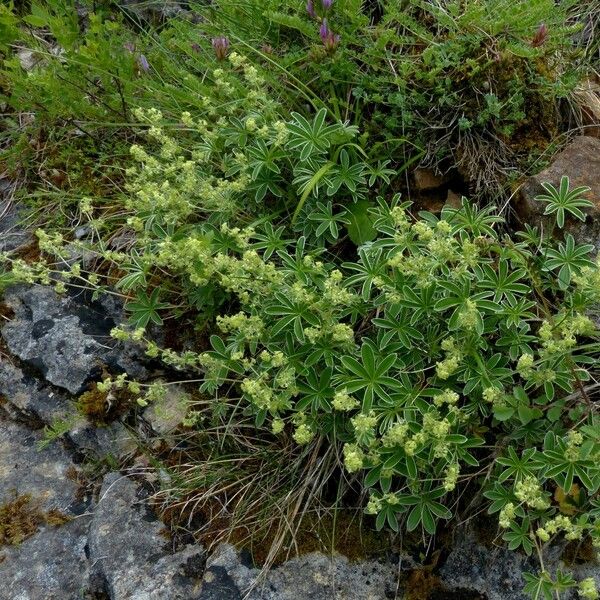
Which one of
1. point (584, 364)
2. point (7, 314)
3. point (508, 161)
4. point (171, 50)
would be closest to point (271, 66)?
point (171, 50)

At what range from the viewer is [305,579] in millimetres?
2781

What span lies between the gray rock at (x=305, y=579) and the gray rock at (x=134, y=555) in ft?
0.29

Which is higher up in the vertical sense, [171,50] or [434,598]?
[171,50]

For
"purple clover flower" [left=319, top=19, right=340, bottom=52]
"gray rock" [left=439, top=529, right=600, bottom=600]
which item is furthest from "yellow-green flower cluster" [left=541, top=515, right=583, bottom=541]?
"purple clover flower" [left=319, top=19, right=340, bottom=52]

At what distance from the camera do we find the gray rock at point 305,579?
8.98ft

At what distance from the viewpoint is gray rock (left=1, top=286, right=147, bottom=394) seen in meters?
3.43

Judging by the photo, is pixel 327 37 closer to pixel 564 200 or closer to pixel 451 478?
pixel 564 200

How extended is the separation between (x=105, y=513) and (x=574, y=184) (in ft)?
8.54

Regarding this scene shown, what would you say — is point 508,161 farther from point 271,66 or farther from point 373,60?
point 271,66

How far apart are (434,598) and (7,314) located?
8.35ft

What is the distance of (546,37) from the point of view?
136 inches

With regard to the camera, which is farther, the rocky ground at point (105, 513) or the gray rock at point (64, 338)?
the gray rock at point (64, 338)

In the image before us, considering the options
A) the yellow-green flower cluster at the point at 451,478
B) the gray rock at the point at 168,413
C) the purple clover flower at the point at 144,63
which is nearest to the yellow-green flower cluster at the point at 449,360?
the yellow-green flower cluster at the point at 451,478

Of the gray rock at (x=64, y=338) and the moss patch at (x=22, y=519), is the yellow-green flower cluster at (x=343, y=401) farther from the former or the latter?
the moss patch at (x=22, y=519)
